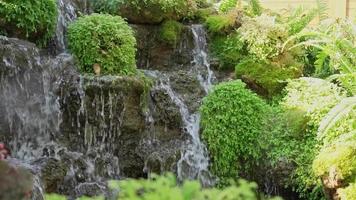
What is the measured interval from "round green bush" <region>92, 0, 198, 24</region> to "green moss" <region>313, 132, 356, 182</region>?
3641 mm

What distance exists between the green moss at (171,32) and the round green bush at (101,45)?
155cm

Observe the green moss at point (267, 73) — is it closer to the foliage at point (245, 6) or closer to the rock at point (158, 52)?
the rock at point (158, 52)

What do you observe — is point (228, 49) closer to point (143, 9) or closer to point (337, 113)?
point (143, 9)

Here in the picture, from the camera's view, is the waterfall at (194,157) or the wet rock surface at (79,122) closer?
the wet rock surface at (79,122)

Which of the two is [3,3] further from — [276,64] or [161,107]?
[276,64]

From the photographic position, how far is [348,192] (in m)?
5.23

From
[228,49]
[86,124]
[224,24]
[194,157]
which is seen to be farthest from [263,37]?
[86,124]

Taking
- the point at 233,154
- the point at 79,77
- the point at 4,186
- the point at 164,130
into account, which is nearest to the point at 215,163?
the point at 233,154

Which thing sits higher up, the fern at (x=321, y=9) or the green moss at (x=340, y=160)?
the fern at (x=321, y=9)

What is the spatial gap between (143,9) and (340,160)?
3981 mm

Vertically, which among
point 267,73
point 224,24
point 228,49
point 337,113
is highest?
point 224,24

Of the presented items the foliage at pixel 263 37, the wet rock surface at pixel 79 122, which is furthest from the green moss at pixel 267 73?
the wet rock surface at pixel 79 122

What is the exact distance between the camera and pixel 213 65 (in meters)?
8.31

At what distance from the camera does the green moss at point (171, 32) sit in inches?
325
